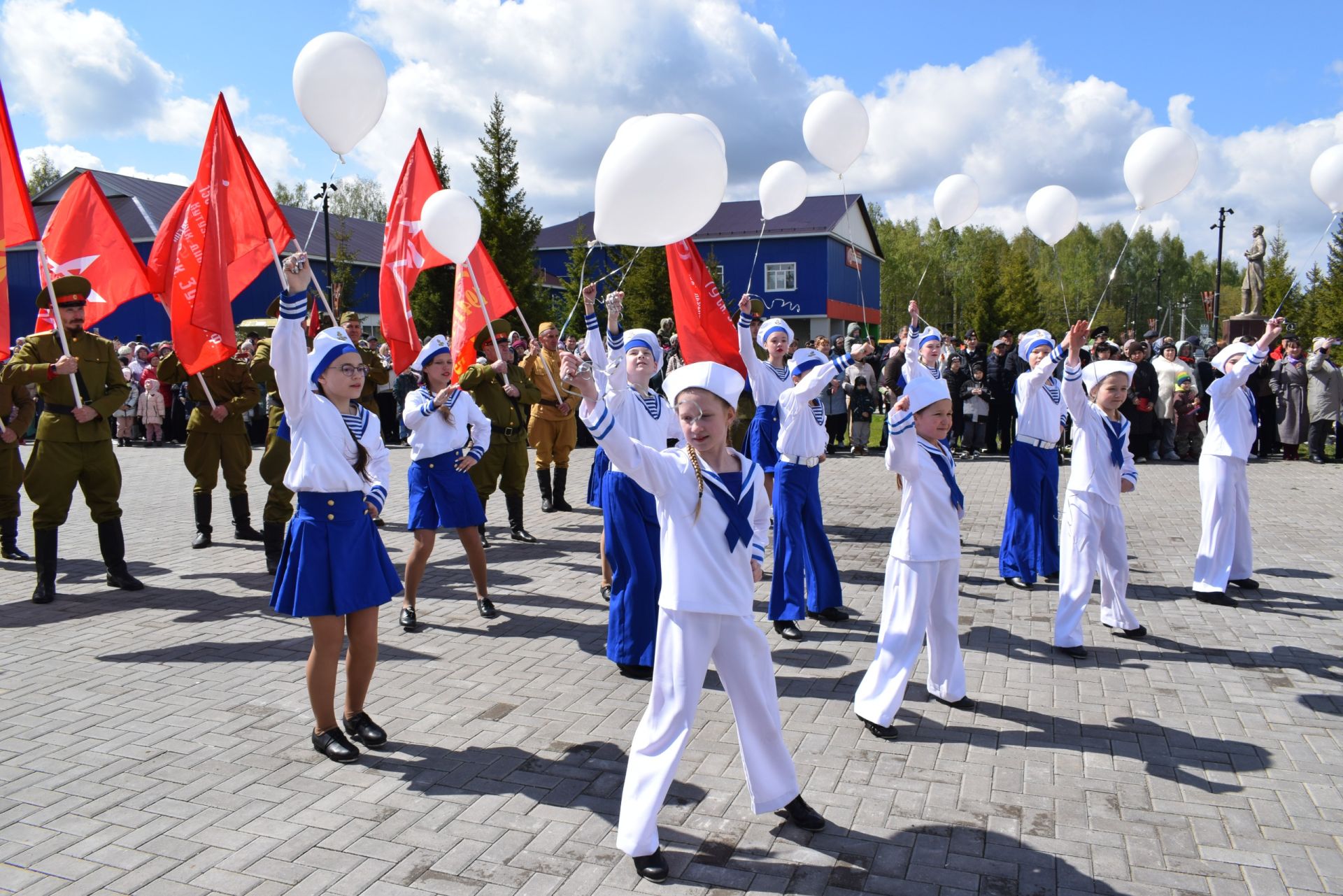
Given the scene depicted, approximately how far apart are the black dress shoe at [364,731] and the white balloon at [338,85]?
13.0 ft

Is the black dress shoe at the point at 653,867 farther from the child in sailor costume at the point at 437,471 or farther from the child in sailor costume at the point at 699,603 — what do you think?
the child in sailor costume at the point at 437,471

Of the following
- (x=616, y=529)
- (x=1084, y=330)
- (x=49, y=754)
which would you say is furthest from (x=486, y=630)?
(x=1084, y=330)

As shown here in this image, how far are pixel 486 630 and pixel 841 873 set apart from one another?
3.87m

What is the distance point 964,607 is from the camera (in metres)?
7.43

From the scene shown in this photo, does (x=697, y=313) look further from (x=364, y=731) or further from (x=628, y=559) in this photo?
(x=364, y=731)

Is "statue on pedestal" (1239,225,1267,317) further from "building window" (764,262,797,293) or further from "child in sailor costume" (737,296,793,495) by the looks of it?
"building window" (764,262,797,293)

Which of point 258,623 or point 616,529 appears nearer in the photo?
point 616,529

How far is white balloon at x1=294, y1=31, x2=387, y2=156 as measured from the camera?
605 cm

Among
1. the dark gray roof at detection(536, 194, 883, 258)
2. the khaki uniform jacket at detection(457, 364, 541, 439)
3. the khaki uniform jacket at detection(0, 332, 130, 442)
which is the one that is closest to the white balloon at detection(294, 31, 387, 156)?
the khaki uniform jacket at detection(0, 332, 130, 442)

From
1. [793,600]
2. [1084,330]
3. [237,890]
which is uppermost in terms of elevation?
[1084,330]

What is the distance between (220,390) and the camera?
9.48m

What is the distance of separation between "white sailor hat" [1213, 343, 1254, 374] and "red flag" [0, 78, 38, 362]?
31.2 feet

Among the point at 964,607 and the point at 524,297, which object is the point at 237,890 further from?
the point at 524,297

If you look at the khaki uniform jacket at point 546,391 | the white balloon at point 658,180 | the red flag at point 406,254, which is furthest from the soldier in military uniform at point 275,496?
the white balloon at point 658,180
